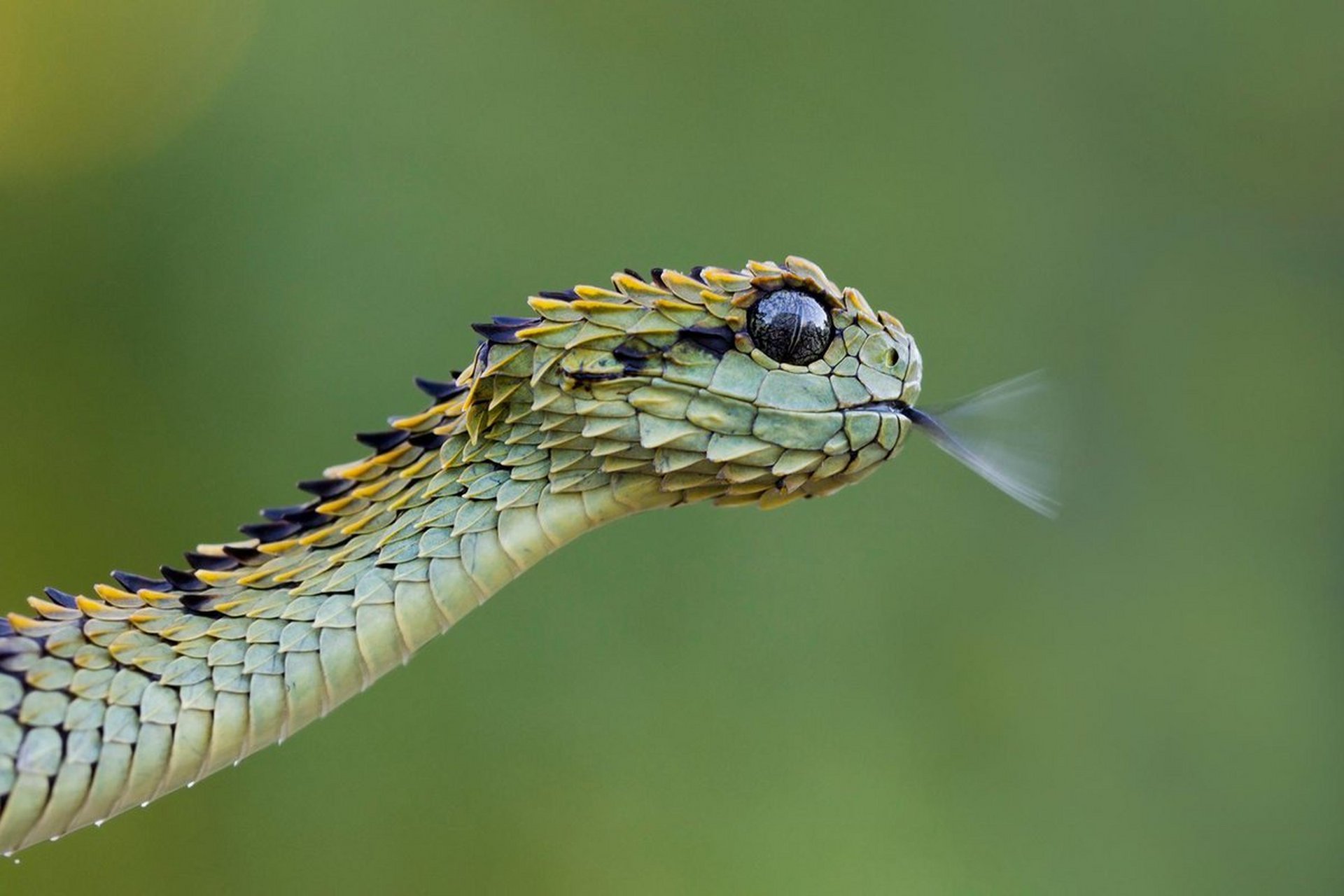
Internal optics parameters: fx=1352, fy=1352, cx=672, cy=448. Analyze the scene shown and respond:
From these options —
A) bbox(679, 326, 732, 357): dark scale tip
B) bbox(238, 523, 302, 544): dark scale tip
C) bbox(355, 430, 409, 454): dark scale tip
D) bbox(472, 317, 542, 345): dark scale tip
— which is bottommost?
bbox(238, 523, 302, 544): dark scale tip

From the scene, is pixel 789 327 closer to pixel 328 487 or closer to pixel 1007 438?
pixel 1007 438

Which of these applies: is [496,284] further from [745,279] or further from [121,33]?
[745,279]

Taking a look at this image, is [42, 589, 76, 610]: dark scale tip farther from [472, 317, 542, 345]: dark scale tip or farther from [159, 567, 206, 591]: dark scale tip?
[472, 317, 542, 345]: dark scale tip

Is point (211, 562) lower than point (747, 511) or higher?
lower

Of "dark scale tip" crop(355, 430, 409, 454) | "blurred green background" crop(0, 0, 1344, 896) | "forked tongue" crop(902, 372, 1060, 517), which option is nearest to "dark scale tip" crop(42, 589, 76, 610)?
"dark scale tip" crop(355, 430, 409, 454)

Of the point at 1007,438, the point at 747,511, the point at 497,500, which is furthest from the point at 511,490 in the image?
the point at 747,511

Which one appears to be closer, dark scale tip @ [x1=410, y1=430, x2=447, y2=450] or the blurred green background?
dark scale tip @ [x1=410, y1=430, x2=447, y2=450]

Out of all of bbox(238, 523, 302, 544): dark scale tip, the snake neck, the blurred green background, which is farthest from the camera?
the blurred green background
